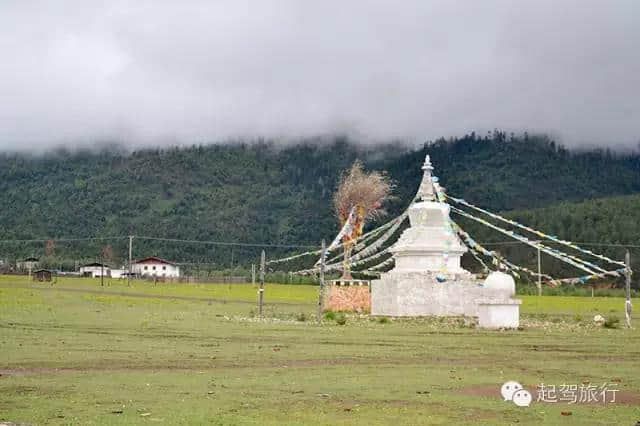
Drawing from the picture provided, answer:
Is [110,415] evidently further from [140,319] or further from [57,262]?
[57,262]

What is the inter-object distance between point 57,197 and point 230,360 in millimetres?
148192

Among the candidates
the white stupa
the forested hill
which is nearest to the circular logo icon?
the white stupa

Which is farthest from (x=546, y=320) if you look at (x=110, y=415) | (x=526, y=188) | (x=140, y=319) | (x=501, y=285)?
(x=526, y=188)

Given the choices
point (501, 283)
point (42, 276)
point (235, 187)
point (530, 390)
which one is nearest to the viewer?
point (530, 390)

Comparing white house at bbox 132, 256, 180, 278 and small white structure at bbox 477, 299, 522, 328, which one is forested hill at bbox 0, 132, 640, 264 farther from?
small white structure at bbox 477, 299, 522, 328

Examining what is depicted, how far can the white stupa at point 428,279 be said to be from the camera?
140 feet

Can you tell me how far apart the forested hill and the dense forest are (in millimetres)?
234

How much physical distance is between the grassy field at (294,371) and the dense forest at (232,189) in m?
91.5

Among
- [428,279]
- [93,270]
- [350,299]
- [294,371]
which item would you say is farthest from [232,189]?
[294,371]

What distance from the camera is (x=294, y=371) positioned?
63.3ft

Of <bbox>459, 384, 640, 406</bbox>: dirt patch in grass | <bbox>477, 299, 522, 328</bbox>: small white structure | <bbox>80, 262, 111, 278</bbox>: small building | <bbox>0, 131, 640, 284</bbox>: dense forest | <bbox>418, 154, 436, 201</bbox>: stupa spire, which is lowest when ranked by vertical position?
<bbox>459, 384, 640, 406</bbox>: dirt patch in grass

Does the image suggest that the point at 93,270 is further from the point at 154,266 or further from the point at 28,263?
the point at 154,266

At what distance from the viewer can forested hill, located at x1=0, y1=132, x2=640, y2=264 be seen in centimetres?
15125

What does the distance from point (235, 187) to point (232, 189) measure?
77.2 inches
